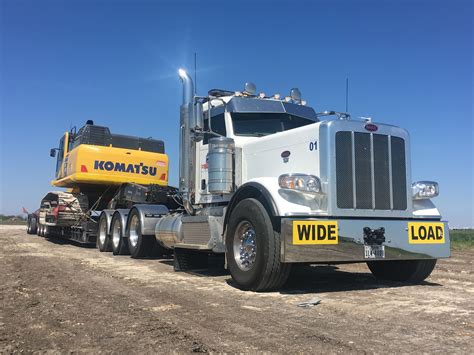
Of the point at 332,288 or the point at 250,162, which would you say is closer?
the point at 332,288

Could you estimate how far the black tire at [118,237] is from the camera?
1231 centimetres

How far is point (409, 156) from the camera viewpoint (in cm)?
705

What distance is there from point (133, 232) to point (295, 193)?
22.3ft

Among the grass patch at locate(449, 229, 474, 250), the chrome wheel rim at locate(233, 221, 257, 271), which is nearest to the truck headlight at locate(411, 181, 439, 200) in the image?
the chrome wheel rim at locate(233, 221, 257, 271)

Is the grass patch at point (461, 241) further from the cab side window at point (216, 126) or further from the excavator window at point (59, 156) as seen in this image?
the excavator window at point (59, 156)

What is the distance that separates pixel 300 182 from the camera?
6.21 metres

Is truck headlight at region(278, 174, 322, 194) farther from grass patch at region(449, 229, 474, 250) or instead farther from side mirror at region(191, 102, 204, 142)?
grass patch at region(449, 229, 474, 250)

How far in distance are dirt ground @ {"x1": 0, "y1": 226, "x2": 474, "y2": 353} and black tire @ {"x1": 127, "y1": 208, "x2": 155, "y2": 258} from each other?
3.03 meters

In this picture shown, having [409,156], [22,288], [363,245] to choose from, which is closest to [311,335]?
[363,245]

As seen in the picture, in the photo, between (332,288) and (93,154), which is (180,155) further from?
(93,154)

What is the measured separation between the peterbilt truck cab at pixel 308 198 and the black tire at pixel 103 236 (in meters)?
5.76

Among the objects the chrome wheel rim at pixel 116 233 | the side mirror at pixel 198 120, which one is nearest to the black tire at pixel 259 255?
the side mirror at pixel 198 120

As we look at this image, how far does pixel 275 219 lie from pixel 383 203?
5.47 feet

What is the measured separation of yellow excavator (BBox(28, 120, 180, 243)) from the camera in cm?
1459
